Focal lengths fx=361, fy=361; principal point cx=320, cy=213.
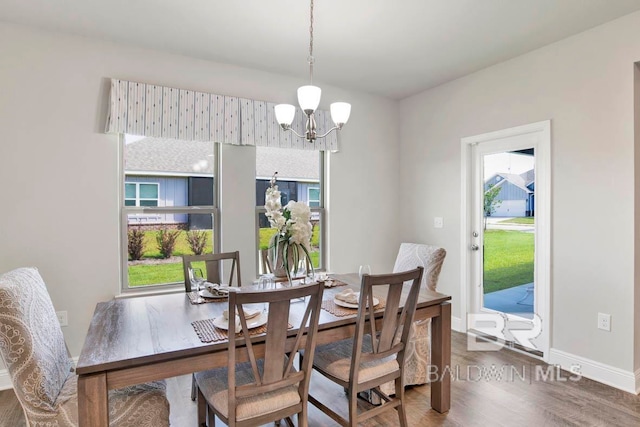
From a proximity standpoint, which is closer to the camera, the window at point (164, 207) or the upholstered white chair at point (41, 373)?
the upholstered white chair at point (41, 373)

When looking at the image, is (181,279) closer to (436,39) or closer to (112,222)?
(112,222)

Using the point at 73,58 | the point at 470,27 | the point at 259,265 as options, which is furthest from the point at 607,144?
the point at 73,58

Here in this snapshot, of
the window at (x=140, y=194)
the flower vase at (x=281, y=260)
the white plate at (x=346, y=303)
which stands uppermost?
the window at (x=140, y=194)

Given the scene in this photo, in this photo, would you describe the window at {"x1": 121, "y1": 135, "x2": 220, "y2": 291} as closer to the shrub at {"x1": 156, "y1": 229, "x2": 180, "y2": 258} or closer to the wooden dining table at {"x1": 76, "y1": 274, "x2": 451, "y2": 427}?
the shrub at {"x1": 156, "y1": 229, "x2": 180, "y2": 258}

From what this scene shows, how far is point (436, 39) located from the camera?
2902 millimetres

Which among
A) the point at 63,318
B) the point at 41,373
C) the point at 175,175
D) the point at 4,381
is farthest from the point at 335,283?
the point at 4,381

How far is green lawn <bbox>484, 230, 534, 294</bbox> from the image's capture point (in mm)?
3305

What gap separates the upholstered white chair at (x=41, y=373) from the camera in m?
1.40

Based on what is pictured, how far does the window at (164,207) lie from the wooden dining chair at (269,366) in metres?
1.80

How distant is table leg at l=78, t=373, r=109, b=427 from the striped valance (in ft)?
7.08

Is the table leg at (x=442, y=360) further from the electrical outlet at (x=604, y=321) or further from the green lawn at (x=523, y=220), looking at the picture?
the green lawn at (x=523, y=220)

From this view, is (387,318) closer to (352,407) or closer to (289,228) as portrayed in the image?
(352,407)

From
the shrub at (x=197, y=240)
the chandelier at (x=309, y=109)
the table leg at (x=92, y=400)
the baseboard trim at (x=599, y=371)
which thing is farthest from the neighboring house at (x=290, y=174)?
the baseboard trim at (x=599, y=371)

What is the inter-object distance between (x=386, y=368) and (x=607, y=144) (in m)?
2.34
